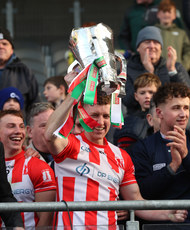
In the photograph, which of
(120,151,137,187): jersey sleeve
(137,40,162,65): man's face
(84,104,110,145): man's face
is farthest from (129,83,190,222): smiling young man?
(137,40,162,65): man's face

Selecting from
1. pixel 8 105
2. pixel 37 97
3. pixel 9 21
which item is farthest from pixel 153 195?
pixel 9 21

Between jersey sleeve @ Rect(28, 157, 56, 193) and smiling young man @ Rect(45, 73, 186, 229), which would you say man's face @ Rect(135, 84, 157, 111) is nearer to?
smiling young man @ Rect(45, 73, 186, 229)

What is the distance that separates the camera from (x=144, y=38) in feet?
23.5

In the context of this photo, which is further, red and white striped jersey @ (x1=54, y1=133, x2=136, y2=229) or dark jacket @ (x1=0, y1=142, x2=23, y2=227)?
red and white striped jersey @ (x1=54, y1=133, x2=136, y2=229)

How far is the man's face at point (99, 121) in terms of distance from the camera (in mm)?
4379

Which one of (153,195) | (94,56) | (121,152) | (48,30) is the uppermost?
(48,30)

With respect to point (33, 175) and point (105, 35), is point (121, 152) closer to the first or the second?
point (33, 175)

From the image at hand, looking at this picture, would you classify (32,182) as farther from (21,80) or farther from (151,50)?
(151,50)

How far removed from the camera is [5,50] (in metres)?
6.91

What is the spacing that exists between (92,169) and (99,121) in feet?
1.32

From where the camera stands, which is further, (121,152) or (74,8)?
(74,8)

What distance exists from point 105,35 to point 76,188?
1.10 m

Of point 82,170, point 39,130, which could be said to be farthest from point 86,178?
point 39,130

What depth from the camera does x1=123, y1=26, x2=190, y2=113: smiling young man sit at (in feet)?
22.5
